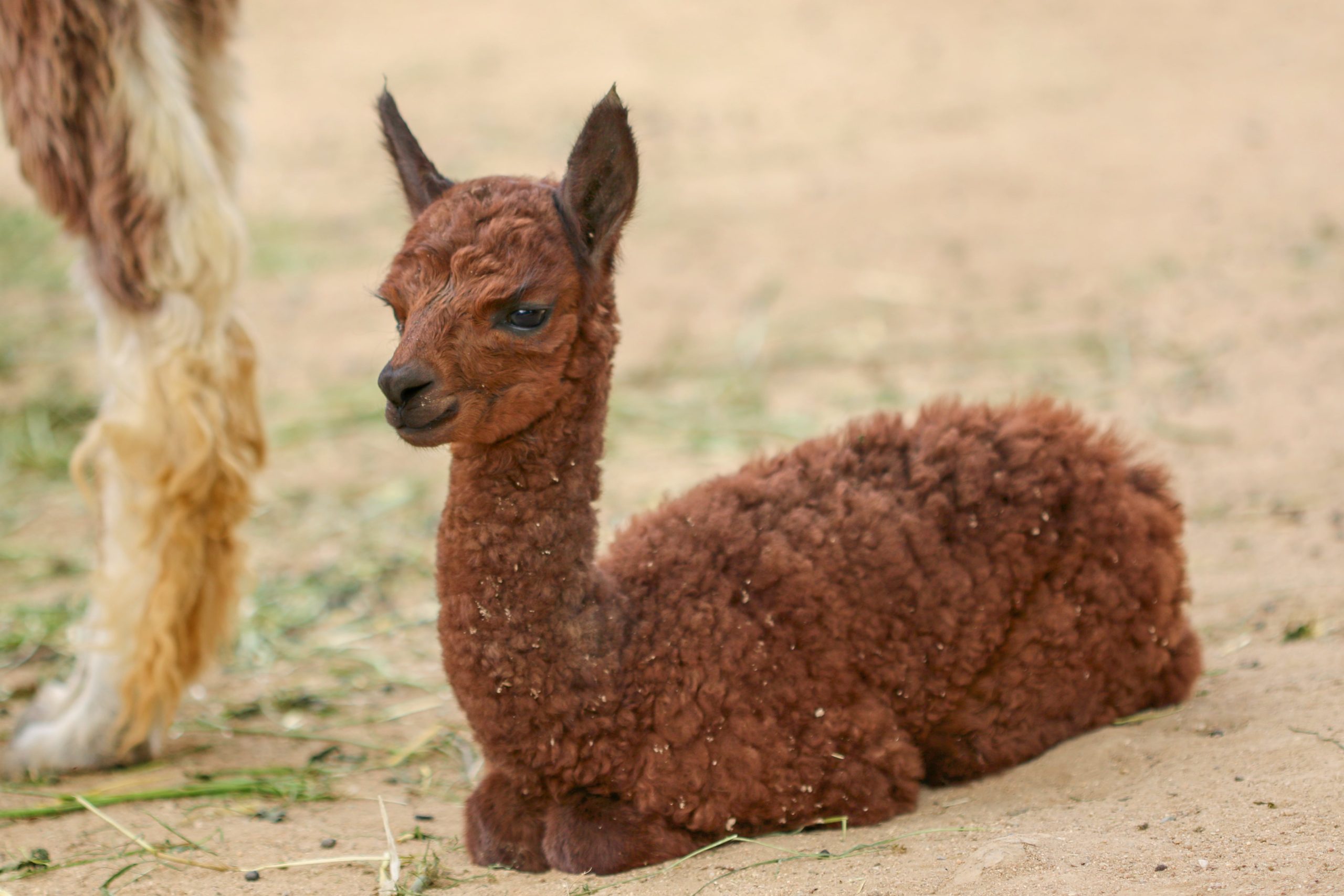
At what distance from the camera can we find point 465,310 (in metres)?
2.63

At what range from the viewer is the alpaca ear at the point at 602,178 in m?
2.68

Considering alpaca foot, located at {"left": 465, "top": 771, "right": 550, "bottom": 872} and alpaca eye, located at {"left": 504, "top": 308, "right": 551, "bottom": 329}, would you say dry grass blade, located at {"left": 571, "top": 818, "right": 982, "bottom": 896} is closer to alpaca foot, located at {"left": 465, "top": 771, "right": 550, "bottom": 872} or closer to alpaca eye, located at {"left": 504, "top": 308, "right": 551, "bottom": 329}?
alpaca foot, located at {"left": 465, "top": 771, "right": 550, "bottom": 872}

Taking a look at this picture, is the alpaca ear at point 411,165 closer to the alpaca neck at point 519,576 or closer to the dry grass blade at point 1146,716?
the alpaca neck at point 519,576

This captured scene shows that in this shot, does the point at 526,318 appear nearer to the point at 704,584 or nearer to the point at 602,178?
the point at 602,178

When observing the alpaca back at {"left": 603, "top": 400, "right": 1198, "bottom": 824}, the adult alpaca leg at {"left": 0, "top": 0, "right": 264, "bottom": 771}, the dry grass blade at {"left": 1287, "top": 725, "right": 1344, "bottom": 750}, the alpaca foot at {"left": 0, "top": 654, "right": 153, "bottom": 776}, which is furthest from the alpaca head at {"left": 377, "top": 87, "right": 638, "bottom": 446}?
the dry grass blade at {"left": 1287, "top": 725, "right": 1344, "bottom": 750}

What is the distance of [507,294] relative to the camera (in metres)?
2.63

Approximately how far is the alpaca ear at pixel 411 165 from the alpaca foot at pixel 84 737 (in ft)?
5.00

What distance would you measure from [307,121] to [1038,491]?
1167 centimetres

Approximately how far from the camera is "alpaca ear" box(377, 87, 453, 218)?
2957 millimetres

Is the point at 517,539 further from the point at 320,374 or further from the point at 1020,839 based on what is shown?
the point at 320,374

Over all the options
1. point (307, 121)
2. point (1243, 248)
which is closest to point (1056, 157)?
point (1243, 248)

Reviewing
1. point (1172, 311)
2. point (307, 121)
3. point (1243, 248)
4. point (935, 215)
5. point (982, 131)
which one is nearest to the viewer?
point (1172, 311)

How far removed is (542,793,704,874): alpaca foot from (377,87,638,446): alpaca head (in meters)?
0.80

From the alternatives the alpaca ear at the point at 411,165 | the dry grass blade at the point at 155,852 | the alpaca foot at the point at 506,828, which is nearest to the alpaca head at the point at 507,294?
the alpaca ear at the point at 411,165
